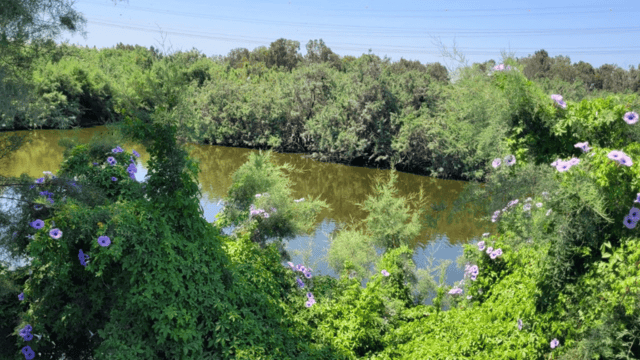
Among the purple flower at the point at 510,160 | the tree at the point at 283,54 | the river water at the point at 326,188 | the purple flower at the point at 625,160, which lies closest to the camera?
the purple flower at the point at 625,160

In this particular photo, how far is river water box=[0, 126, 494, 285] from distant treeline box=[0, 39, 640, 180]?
34.8 inches

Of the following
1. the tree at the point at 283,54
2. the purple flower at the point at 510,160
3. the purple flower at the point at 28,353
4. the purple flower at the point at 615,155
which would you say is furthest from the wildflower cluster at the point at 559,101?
the tree at the point at 283,54

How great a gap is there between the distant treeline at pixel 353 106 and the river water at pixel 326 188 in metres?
0.88

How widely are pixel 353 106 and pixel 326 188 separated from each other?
16.8 ft

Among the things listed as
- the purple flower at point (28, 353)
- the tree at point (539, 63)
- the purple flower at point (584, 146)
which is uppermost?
the tree at point (539, 63)

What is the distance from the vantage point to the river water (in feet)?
31.3

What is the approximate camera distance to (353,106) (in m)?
19.1

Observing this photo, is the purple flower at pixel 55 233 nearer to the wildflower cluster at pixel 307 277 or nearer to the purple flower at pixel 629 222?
the wildflower cluster at pixel 307 277

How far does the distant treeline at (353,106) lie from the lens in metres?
4.19

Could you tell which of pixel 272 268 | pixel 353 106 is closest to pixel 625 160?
pixel 272 268

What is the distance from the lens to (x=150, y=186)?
13.2 feet

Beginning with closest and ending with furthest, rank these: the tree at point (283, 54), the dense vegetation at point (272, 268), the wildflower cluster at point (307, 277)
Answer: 1. the dense vegetation at point (272, 268)
2. the wildflower cluster at point (307, 277)
3. the tree at point (283, 54)

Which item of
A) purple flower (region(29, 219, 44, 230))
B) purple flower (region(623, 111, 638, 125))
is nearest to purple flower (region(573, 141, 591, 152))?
purple flower (region(623, 111, 638, 125))

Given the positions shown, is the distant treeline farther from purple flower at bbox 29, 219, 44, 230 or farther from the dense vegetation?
purple flower at bbox 29, 219, 44, 230
